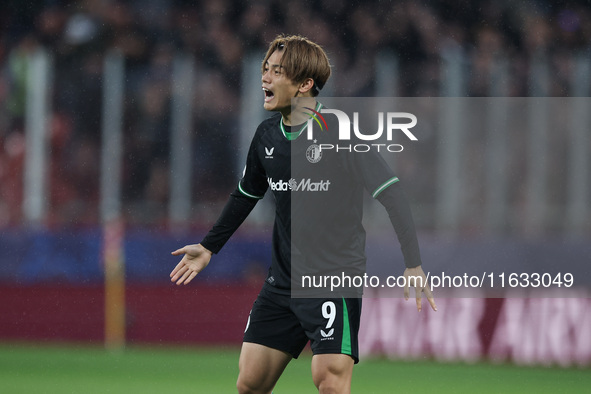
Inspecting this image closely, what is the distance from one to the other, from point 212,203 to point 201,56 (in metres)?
2.71

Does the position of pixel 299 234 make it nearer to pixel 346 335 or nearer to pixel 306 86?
pixel 346 335

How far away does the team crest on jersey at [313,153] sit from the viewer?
5055 mm

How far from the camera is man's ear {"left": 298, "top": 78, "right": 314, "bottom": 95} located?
16.7 ft

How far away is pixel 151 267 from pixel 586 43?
6.26 metres

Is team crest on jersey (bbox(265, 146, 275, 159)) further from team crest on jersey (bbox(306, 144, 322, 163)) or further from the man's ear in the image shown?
the man's ear

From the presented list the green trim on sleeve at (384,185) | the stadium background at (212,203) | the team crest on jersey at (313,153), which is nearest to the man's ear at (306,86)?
the team crest on jersey at (313,153)

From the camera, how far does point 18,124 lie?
35.8 ft

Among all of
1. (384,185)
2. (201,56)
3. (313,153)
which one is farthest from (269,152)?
(201,56)

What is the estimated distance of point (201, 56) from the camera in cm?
1278

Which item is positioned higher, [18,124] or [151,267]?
[18,124]

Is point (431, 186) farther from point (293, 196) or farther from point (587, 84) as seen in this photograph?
point (293, 196)

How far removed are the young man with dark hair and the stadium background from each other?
160 inches

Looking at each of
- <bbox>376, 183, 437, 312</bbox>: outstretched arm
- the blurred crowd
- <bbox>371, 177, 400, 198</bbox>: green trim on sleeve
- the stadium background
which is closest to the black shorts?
<bbox>376, 183, 437, 312</bbox>: outstretched arm

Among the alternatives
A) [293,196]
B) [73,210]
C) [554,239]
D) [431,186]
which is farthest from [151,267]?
[293,196]
